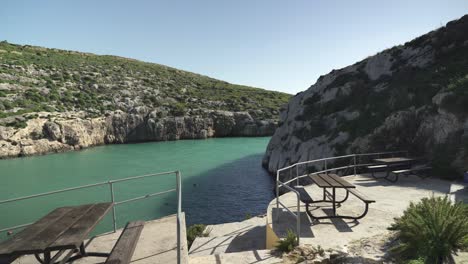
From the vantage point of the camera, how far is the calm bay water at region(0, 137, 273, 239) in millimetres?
20281

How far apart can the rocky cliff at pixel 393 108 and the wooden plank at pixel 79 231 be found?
48.6 ft

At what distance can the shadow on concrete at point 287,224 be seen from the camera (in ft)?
24.1

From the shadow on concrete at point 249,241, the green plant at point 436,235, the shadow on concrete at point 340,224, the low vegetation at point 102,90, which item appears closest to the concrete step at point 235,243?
the shadow on concrete at point 249,241

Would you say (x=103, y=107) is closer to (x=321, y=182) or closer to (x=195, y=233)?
(x=195, y=233)

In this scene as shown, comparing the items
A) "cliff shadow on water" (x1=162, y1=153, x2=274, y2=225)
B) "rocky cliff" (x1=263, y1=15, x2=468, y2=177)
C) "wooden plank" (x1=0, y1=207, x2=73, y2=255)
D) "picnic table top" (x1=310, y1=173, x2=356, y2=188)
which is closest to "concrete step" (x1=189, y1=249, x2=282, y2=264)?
"picnic table top" (x1=310, y1=173, x2=356, y2=188)

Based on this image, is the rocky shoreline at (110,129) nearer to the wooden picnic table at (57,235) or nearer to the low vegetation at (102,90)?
the low vegetation at (102,90)

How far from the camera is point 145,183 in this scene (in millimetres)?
27984

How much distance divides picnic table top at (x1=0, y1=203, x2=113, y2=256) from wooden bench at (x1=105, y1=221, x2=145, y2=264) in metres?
0.53

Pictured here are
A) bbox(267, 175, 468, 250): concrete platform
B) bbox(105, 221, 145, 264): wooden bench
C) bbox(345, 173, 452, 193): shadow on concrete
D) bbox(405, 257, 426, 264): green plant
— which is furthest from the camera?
bbox(345, 173, 452, 193): shadow on concrete

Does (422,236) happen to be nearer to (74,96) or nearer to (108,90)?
(74,96)

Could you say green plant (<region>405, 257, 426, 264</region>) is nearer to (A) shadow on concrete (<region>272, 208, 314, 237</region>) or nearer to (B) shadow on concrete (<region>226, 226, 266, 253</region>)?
(A) shadow on concrete (<region>272, 208, 314, 237</region>)

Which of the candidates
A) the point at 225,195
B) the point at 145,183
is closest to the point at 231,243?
the point at 225,195

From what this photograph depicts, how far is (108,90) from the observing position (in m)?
72.2

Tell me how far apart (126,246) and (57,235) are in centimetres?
107
